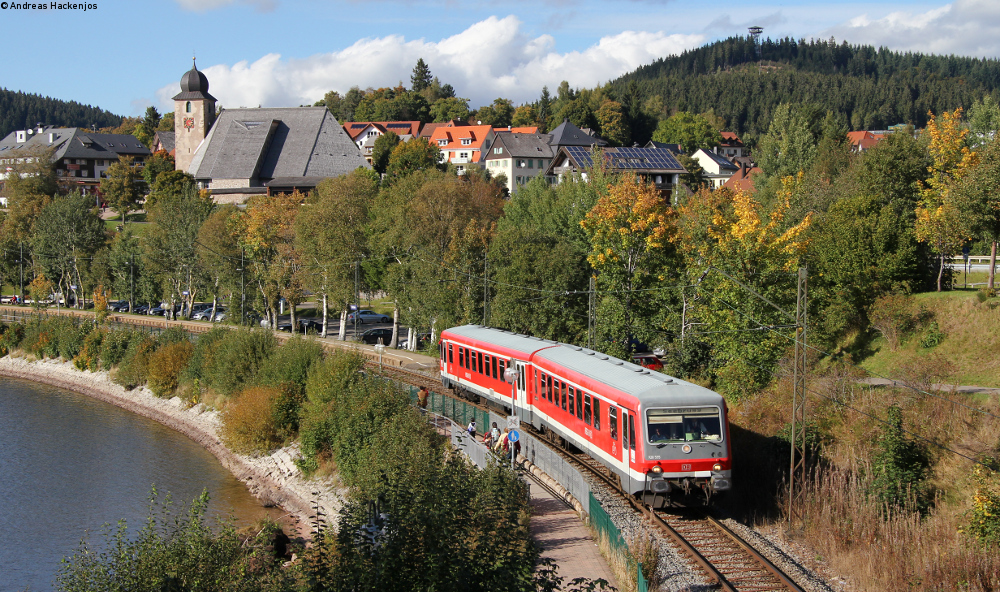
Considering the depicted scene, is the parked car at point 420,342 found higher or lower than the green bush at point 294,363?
lower

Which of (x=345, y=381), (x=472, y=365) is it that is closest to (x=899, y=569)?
(x=472, y=365)

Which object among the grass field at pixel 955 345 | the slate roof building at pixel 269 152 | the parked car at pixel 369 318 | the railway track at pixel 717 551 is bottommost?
the parked car at pixel 369 318

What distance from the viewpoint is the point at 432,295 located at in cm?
4675

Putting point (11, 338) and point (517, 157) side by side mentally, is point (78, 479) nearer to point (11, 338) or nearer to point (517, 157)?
point (11, 338)

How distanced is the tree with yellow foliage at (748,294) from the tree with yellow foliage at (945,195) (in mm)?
6686

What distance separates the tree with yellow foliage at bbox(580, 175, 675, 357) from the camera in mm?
39000

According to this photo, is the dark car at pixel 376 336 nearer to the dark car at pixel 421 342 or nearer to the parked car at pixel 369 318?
the dark car at pixel 421 342

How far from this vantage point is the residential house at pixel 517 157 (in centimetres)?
10156

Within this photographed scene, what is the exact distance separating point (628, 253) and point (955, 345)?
1469 cm

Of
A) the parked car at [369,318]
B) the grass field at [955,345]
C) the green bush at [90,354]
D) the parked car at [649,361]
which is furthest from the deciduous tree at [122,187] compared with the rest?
the grass field at [955,345]

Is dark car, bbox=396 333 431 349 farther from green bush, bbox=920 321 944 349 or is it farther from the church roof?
the church roof

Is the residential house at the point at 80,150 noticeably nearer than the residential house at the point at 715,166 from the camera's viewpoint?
No

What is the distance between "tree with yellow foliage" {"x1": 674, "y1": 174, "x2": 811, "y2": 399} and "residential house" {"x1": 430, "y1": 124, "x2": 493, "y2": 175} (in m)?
102

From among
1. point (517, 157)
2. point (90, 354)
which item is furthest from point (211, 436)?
point (517, 157)
